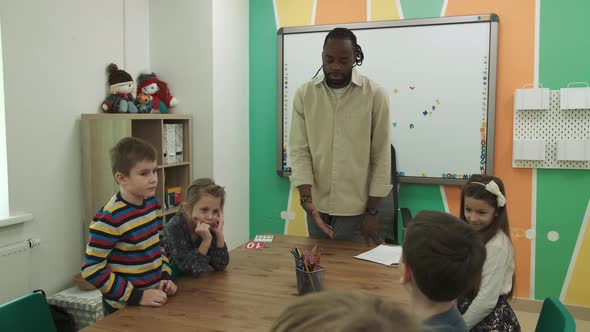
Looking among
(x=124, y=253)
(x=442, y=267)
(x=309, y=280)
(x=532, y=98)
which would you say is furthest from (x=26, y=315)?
(x=532, y=98)

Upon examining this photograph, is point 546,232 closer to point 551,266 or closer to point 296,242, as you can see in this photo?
point 551,266

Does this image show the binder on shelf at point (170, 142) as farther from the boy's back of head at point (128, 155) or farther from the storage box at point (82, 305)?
the boy's back of head at point (128, 155)

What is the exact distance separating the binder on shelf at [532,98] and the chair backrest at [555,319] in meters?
2.02

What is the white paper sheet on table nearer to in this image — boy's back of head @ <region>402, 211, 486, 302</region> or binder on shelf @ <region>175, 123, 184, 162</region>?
boy's back of head @ <region>402, 211, 486, 302</region>

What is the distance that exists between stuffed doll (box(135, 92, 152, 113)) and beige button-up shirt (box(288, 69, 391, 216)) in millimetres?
1275

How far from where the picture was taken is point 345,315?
480mm

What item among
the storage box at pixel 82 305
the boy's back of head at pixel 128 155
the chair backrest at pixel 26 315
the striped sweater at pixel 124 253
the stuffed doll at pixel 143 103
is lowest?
the storage box at pixel 82 305

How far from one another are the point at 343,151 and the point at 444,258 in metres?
1.23

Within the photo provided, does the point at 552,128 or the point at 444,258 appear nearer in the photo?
the point at 444,258

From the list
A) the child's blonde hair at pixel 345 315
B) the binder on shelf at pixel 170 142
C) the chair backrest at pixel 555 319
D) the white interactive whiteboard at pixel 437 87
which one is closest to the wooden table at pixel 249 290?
the chair backrest at pixel 555 319

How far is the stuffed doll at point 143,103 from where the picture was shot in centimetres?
324

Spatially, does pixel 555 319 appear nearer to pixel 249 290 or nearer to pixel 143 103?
pixel 249 290

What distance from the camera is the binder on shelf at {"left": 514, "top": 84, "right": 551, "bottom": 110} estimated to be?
124 inches

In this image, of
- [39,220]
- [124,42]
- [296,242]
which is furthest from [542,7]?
[39,220]
